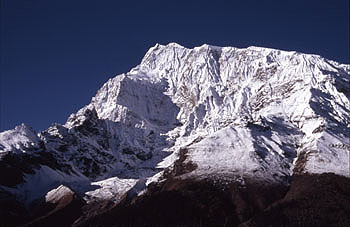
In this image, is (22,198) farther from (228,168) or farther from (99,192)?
(228,168)

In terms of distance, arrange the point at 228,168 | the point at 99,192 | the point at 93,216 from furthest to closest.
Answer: the point at 99,192 < the point at 228,168 < the point at 93,216

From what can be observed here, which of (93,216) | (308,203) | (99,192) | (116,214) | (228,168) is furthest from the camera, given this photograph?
(99,192)

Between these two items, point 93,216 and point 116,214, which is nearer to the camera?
point 116,214

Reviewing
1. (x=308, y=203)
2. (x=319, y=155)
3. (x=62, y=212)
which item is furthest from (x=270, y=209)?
(x=62, y=212)

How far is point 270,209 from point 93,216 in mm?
59513

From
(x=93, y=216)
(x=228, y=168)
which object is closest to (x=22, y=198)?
(x=93, y=216)

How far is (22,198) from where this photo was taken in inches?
7352

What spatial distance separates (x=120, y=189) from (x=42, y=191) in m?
32.2

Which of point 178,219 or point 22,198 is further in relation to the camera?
point 22,198

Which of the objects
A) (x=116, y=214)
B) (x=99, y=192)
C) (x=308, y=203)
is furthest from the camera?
(x=99, y=192)

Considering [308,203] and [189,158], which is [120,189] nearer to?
[189,158]

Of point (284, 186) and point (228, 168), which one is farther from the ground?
point (228, 168)

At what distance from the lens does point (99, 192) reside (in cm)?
19388

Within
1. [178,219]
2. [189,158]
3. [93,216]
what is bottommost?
[178,219]
